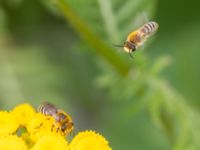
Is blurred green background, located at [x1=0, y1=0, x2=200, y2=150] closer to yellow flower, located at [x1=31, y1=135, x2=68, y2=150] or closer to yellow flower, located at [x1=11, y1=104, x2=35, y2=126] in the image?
yellow flower, located at [x1=11, y1=104, x2=35, y2=126]

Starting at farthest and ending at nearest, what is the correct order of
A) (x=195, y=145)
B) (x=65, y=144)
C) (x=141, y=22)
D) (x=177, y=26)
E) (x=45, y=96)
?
(x=177, y=26), (x=45, y=96), (x=195, y=145), (x=141, y=22), (x=65, y=144)

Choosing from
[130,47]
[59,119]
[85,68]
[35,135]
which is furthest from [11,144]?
[85,68]

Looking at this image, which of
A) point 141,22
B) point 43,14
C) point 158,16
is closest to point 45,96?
point 43,14

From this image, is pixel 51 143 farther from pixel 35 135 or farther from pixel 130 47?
pixel 130 47

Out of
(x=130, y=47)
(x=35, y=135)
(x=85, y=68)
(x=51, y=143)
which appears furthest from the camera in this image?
(x=85, y=68)

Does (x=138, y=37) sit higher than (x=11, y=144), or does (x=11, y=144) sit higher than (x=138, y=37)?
(x=138, y=37)

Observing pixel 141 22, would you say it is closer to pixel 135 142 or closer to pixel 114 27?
pixel 114 27

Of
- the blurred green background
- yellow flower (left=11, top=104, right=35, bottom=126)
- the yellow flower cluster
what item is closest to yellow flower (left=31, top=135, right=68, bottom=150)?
the yellow flower cluster
